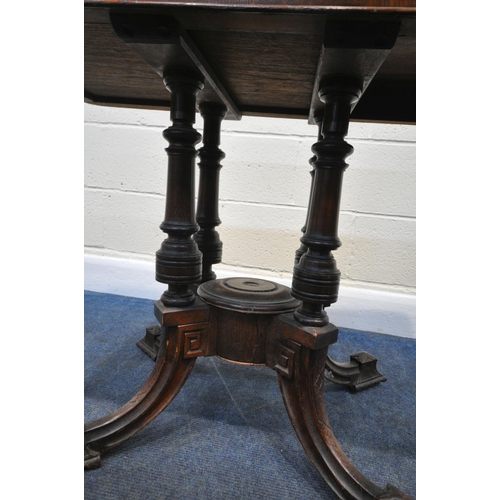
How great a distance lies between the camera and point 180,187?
76 cm

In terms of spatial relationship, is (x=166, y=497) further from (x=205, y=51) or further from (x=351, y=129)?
(x=351, y=129)

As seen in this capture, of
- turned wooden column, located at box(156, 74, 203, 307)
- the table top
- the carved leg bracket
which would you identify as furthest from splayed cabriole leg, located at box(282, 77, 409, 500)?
the carved leg bracket

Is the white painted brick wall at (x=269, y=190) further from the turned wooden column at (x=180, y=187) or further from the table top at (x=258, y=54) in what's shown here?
the turned wooden column at (x=180, y=187)

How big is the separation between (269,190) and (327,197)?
0.97 m

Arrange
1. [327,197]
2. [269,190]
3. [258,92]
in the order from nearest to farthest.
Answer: [327,197] → [258,92] → [269,190]

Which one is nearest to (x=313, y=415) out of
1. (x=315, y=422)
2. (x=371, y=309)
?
(x=315, y=422)

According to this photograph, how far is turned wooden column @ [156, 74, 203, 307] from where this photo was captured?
0.74m

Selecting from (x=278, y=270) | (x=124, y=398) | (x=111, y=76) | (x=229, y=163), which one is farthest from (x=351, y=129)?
(x=124, y=398)

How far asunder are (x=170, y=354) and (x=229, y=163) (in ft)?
3.48

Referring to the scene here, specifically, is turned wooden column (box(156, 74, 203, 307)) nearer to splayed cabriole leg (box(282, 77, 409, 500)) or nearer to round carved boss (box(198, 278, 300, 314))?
round carved boss (box(198, 278, 300, 314))

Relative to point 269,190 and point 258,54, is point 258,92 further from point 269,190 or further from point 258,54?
point 269,190

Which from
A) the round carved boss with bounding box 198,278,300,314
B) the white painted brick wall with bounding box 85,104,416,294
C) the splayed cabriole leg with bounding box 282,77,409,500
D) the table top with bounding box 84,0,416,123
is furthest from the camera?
the white painted brick wall with bounding box 85,104,416,294

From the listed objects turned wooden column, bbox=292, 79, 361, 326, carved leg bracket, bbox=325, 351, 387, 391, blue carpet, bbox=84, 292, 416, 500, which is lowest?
blue carpet, bbox=84, 292, 416, 500

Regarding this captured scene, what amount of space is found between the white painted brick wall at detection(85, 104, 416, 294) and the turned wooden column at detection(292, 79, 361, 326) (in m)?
0.91
